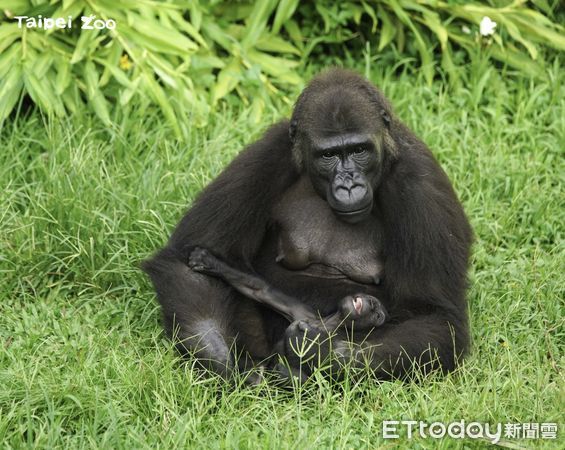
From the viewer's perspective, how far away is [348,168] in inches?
192

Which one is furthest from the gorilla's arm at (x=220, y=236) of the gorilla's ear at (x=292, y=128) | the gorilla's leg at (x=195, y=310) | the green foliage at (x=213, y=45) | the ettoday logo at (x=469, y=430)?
the green foliage at (x=213, y=45)

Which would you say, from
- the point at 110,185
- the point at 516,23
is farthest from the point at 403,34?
the point at 110,185

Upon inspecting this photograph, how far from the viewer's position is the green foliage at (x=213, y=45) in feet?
21.0

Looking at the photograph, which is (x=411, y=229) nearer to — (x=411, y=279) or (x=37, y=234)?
(x=411, y=279)

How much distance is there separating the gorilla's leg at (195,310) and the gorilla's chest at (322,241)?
1.20ft

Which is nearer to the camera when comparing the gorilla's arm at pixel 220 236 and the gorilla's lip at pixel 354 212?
the gorilla's lip at pixel 354 212

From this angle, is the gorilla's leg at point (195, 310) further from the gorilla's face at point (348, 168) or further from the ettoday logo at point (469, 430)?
the ettoday logo at point (469, 430)

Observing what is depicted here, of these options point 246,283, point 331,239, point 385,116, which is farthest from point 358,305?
point 385,116

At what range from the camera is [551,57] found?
743 cm

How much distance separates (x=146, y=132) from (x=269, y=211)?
1623mm

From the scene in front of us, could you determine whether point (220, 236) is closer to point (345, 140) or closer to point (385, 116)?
point (345, 140)

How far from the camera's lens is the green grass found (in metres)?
4.38

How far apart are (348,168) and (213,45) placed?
244 centimetres
